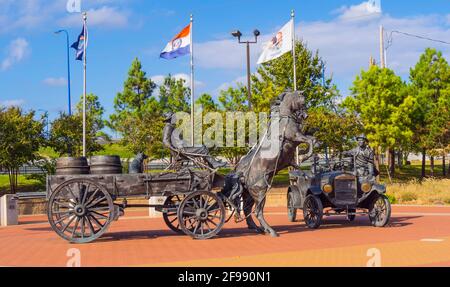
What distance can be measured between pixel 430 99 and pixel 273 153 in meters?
34.9

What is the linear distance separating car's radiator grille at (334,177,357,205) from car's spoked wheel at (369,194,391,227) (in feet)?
2.09

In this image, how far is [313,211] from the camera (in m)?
15.9

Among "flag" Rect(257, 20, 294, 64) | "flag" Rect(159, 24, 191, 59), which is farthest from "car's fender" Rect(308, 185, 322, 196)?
"flag" Rect(159, 24, 191, 59)

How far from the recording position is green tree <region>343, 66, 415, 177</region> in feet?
127

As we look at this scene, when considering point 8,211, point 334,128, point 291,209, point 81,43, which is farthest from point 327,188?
point 334,128

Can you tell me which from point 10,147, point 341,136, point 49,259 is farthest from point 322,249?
point 341,136

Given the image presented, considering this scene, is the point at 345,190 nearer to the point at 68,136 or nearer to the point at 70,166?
the point at 70,166

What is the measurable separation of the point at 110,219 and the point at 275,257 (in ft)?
14.1

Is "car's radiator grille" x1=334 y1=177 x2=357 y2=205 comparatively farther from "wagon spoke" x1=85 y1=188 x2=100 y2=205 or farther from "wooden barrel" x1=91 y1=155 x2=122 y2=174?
"wagon spoke" x1=85 y1=188 x2=100 y2=205

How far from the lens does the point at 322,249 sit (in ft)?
37.6

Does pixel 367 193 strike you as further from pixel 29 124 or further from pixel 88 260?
pixel 29 124

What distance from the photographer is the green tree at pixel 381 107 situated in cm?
3866

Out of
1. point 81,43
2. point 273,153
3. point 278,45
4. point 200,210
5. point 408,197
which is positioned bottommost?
point 408,197
